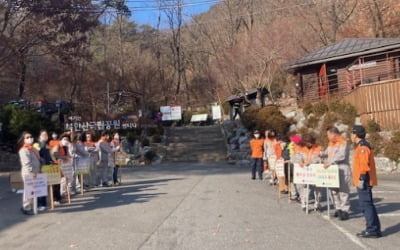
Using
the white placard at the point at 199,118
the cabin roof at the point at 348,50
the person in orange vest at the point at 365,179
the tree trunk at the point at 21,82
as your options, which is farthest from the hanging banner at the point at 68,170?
the white placard at the point at 199,118

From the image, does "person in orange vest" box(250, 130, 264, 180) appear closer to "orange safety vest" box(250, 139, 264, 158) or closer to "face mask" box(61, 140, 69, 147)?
"orange safety vest" box(250, 139, 264, 158)

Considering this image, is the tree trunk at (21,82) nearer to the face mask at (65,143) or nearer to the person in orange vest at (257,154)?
the person in orange vest at (257,154)

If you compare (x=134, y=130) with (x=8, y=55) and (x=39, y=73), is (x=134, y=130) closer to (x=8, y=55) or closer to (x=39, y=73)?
(x=39, y=73)

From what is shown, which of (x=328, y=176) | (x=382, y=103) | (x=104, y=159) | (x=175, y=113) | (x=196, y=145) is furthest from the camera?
(x=175, y=113)

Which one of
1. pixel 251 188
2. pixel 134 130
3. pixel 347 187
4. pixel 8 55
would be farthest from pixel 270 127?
pixel 347 187

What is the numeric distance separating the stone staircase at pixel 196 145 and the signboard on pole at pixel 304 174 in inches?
939

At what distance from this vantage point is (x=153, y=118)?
162ft

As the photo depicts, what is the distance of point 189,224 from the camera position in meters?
10.1

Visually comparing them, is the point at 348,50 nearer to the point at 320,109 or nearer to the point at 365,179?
the point at 320,109

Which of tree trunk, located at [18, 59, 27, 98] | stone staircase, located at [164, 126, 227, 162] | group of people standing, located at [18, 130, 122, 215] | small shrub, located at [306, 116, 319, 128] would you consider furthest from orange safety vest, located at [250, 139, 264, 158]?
tree trunk, located at [18, 59, 27, 98]

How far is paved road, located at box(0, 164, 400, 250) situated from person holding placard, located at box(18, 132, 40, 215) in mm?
371

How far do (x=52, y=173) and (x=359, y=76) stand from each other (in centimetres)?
2574

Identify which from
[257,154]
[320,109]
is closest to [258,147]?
[257,154]

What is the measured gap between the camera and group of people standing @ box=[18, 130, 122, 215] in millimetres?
12477
